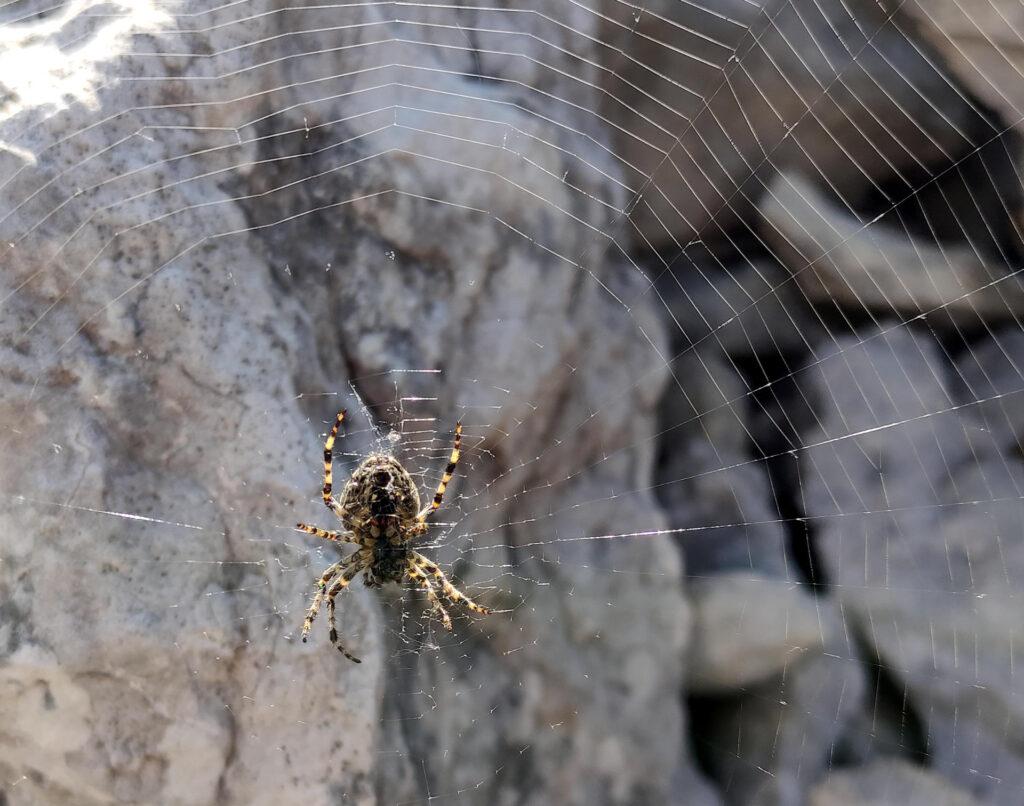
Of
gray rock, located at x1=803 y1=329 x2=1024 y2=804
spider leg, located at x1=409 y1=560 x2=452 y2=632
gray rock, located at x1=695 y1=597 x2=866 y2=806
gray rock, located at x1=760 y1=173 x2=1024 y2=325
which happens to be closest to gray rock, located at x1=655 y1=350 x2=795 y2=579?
gray rock, located at x1=803 y1=329 x2=1024 y2=804

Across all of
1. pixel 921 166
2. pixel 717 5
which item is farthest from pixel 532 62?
pixel 921 166

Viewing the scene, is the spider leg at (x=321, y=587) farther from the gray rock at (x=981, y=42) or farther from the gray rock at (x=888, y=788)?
the gray rock at (x=981, y=42)

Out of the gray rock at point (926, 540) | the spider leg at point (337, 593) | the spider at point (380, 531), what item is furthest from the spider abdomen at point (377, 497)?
the gray rock at point (926, 540)

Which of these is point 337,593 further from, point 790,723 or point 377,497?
point 790,723

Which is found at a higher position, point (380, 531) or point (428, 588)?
point (380, 531)

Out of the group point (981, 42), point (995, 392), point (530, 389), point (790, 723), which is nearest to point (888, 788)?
point (790, 723)

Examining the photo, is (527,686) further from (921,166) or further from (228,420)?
(921,166)
